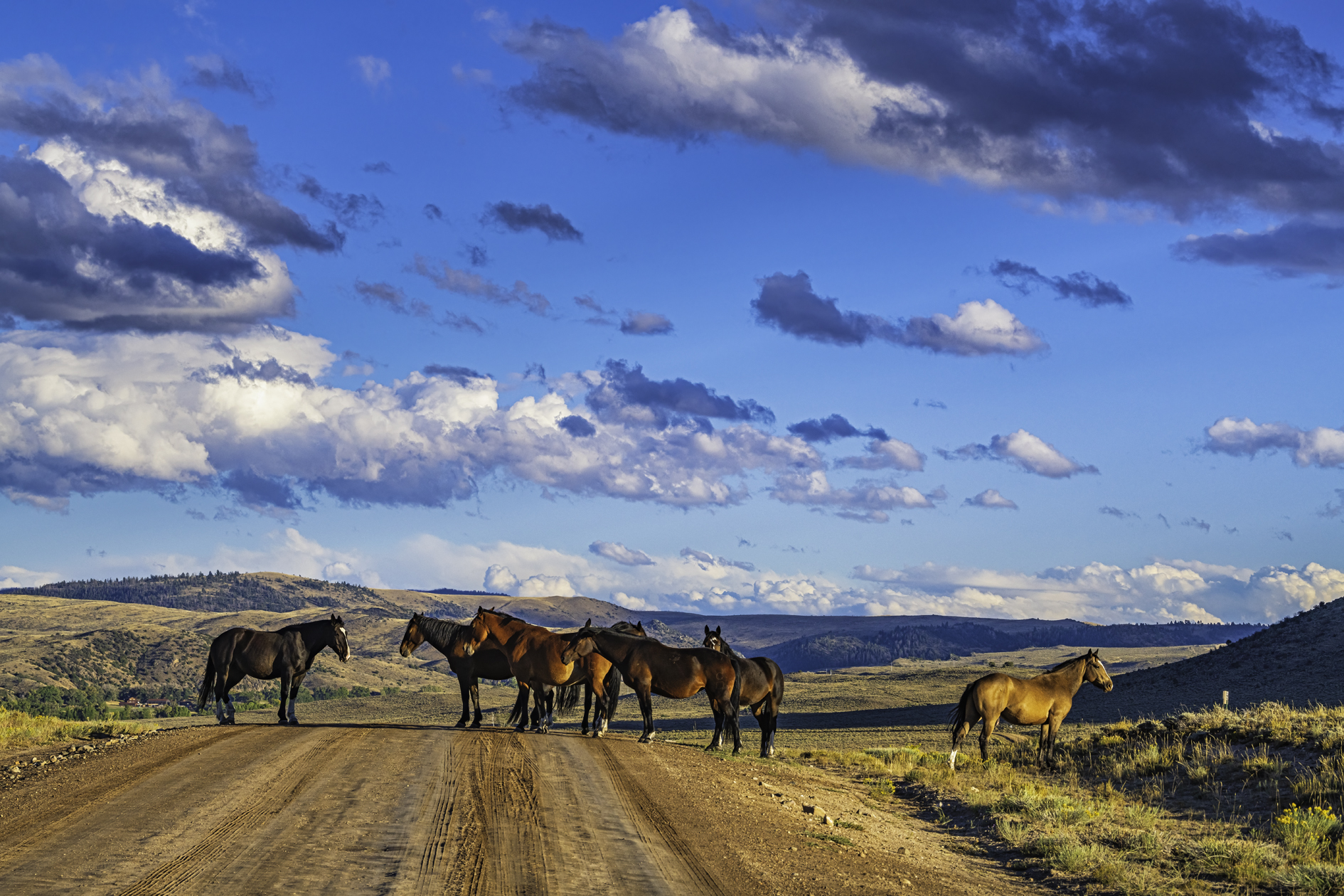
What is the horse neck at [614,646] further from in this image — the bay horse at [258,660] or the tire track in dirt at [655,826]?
the bay horse at [258,660]

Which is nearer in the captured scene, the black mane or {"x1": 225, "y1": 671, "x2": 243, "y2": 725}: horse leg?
{"x1": 225, "y1": 671, "x2": 243, "y2": 725}: horse leg

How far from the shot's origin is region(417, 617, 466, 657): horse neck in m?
27.5

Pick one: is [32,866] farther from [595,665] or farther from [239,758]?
[595,665]

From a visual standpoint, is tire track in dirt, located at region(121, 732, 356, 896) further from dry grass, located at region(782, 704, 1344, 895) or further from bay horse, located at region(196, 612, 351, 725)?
dry grass, located at region(782, 704, 1344, 895)

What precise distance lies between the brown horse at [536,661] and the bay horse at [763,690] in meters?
2.85

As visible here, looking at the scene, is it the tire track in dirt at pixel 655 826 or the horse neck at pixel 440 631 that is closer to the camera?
the tire track in dirt at pixel 655 826

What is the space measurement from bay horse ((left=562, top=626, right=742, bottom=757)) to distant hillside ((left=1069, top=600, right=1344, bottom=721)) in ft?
137

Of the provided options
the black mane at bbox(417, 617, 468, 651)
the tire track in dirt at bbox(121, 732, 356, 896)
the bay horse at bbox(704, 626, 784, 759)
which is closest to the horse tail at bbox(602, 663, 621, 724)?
the bay horse at bbox(704, 626, 784, 759)

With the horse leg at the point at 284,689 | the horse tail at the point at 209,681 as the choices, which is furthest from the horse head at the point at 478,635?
the horse tail at the point at 209,681

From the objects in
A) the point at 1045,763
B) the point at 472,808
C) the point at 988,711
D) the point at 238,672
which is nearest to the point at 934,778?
the point at 988,711

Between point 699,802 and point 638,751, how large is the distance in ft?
19.1

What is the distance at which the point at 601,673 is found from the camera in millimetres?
25406

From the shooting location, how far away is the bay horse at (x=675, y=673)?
2348 cm

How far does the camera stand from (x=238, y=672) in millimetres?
26797
